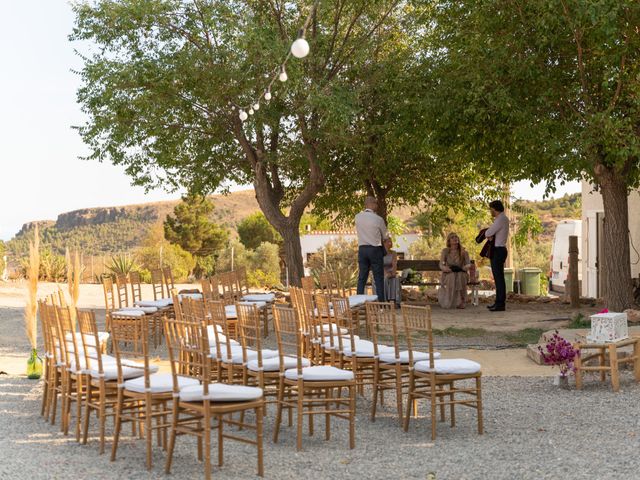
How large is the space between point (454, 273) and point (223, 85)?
207 inches

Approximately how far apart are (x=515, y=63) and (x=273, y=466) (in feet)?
29.6

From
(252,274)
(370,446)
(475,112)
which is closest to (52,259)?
(252,274)

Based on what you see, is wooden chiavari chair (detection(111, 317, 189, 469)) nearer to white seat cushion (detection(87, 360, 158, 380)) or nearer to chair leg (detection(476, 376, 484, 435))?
white seat cushion (detection(87, 360, 158, 380))

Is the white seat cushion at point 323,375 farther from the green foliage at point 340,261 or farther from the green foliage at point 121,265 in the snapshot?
the green foliage at point 121,265

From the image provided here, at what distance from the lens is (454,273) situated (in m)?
16.5

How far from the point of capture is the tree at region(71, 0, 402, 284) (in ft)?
48.3

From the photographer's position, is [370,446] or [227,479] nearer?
[227,479]

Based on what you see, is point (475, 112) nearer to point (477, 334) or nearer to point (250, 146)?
point (477, 334)

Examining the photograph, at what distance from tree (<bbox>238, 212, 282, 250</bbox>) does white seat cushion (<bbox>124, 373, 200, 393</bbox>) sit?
3638 centimetres

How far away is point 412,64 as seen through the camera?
16.3 meters

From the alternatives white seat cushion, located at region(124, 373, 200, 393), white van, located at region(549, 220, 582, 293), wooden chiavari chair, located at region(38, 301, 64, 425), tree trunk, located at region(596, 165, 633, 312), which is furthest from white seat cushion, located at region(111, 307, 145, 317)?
white van, located at region(549, 220, 582, 293)

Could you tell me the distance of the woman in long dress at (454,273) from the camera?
647 inches

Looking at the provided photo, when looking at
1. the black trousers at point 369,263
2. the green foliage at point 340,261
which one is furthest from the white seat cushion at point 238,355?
the green foliage at point 340,261

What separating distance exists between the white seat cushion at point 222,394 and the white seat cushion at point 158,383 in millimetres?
250
